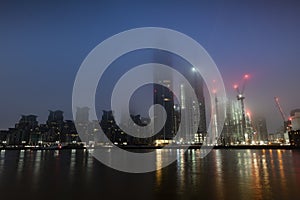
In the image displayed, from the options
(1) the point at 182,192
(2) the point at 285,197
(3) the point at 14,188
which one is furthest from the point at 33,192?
(2) the point at 285,197

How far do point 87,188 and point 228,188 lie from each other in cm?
987

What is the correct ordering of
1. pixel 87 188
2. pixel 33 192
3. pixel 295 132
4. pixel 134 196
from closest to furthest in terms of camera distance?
pixel 134 196, pixel 33 192, pixel 87 188, pixel 295 132

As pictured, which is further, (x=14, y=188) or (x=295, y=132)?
(x=295, y=132)

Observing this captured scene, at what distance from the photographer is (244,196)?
13.5 metres

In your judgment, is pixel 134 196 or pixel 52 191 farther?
pixel 52 191

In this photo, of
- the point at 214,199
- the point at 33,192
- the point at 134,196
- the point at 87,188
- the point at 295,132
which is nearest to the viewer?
the point at 214,199

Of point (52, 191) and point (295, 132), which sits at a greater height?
point (295, 132)

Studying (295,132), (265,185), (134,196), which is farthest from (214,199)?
(295,132)

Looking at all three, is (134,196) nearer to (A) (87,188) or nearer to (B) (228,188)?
(A) (87,188)

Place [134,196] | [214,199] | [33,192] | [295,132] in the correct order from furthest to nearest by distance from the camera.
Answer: [295,132] → [33,192] → [134,196] → [214,199]

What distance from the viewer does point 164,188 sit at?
16.4 m

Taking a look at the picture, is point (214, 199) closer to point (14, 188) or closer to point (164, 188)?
point (164, 188)

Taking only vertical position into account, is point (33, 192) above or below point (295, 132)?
below

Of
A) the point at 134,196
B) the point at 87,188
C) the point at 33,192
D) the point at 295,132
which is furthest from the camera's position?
the point at 295,132
